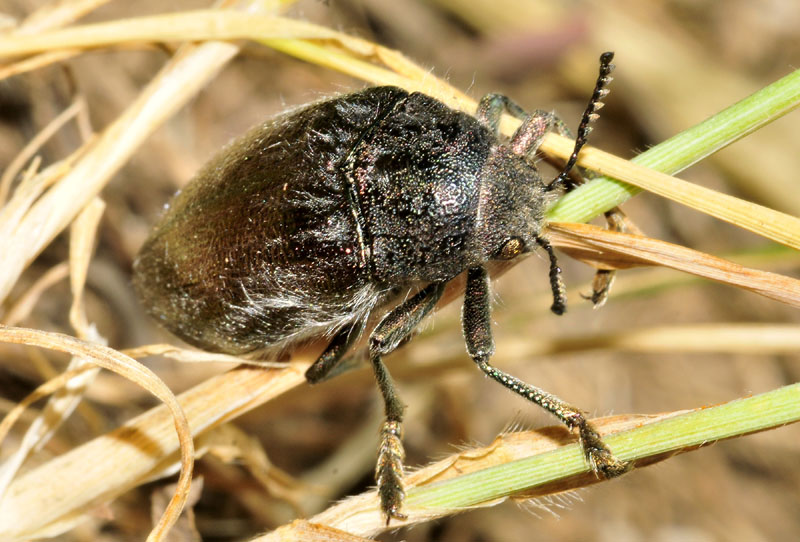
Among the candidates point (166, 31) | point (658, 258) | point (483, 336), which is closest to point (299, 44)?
point (166, 31)

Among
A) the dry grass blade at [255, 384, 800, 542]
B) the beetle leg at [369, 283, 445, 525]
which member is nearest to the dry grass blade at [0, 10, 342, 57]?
the beetle leg at [369, 283, 445, 525]

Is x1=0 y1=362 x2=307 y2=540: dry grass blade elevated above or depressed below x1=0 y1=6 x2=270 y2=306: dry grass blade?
below

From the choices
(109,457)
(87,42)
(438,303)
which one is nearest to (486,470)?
(438,303)

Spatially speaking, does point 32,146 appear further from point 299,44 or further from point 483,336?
point 483,336

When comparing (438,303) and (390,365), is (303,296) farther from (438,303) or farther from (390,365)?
(390,365)

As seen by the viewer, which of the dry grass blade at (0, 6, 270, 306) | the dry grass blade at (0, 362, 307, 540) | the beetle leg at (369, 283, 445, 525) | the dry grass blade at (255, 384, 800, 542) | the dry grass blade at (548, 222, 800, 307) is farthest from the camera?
the beetle leg at (369, 283, 445, 525)

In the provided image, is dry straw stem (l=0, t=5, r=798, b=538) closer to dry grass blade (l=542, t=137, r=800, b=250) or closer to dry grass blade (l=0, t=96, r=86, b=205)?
dry grass blade (l=542, t=137, r=800, b=250)

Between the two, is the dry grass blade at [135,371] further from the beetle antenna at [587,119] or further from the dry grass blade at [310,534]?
the beetle antenna at [587,119]
